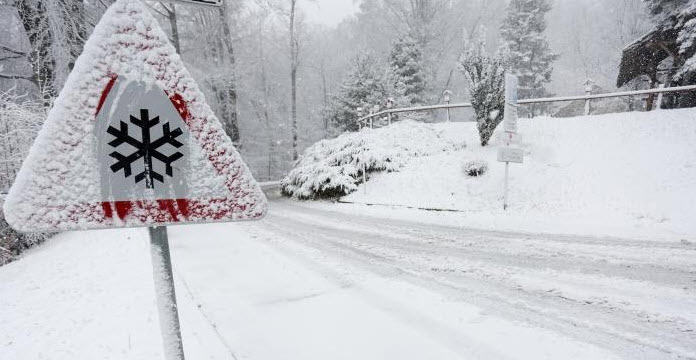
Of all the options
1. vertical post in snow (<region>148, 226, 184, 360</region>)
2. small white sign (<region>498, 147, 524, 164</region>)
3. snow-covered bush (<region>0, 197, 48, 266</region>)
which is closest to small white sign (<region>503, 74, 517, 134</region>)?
small white sign (<region>498, 147, 524, 164</region>)

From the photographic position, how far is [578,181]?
10180mm

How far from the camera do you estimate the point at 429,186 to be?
12633 millimetres

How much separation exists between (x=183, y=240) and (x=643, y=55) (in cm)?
2099

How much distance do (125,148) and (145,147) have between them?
73 mm

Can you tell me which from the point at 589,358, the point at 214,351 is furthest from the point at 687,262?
the point at 214,351

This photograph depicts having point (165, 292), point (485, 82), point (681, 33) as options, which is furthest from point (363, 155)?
Answer: point (165, 292)

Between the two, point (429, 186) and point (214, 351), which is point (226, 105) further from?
point (214, 351)

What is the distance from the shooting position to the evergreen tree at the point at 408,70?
2602 centimetres

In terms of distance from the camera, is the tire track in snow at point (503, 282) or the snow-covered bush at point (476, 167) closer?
the tire track in snow at point (503, 282)

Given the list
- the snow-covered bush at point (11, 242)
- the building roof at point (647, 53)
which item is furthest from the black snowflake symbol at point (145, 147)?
the building roof at point (647, 53)

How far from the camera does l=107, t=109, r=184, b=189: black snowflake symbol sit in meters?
1.49

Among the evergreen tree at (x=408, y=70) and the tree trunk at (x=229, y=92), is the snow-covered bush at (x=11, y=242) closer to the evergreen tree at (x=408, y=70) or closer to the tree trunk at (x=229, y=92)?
the tree trunk at (x=229, y=92)

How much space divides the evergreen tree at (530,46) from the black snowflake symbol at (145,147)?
31599 mm

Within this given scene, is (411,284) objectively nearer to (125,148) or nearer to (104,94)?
(125,148)
